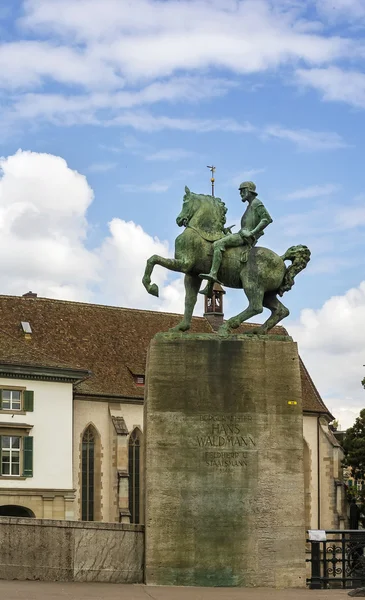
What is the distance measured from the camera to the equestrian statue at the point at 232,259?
21062 mm

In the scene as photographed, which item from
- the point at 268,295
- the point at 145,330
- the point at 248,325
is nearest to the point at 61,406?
the point at 145,330

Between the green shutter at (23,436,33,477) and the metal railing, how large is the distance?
128 ft

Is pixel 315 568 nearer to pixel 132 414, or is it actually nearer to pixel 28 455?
pixel 28 455

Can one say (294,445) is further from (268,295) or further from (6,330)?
(6,330)

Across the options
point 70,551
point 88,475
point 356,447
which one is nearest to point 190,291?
point 70,551

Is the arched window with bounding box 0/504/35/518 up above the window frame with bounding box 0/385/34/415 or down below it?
below

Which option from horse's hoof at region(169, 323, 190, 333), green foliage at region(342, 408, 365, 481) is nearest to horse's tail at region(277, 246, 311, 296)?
horse's hoof at region(169, 323, 190, 333)

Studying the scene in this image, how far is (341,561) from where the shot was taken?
20156 mm

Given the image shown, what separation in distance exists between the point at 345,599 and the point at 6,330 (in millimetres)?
48375

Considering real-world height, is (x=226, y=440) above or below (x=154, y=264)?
below

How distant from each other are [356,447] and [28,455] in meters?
19.1

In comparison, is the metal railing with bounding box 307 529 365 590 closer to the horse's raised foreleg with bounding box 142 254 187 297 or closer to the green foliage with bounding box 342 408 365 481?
the horse's raised foreleg with bounding box 142 254 187 297

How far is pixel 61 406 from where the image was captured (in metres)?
61.7

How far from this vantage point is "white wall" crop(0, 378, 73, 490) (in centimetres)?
5966
